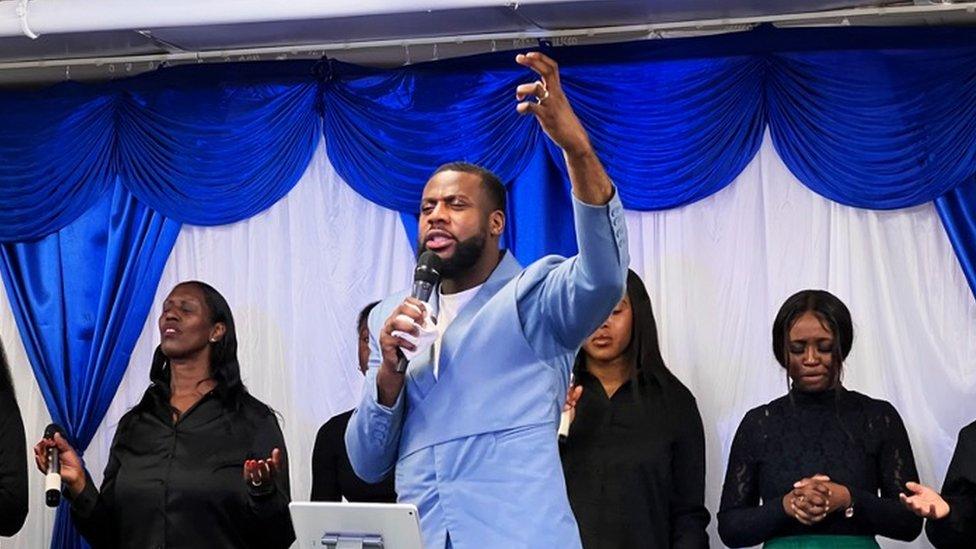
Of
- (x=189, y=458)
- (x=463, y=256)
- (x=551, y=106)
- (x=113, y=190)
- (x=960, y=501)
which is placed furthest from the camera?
(x=113, y=190)

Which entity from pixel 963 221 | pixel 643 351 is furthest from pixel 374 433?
pixel 963 221

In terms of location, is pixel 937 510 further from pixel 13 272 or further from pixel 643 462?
pixel 13 272

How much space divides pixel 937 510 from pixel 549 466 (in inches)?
67.5

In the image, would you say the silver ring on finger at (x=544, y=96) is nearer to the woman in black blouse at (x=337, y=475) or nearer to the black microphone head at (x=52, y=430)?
the woman in black blouse at (x=337, y=475)

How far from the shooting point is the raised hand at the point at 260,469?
4.46 meters

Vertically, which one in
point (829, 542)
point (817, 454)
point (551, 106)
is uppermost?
point (551, 106)

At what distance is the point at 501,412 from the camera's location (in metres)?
3.38

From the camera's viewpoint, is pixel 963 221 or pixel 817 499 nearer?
pixel 817 499

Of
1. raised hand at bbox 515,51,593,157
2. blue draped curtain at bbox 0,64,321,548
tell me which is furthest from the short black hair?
blue draped curtain at bbox 0,64,321,548

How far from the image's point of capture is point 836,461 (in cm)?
498

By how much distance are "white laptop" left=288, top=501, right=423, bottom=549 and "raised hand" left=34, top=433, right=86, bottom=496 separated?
1.88 metres

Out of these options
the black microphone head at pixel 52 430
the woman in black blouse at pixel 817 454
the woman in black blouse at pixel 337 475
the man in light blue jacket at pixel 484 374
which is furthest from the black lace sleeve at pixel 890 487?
the black microphone head at pixel 52 430

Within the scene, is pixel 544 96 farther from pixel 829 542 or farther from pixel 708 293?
pixel 708 293

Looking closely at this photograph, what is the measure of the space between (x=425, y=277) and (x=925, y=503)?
1.95 metres
